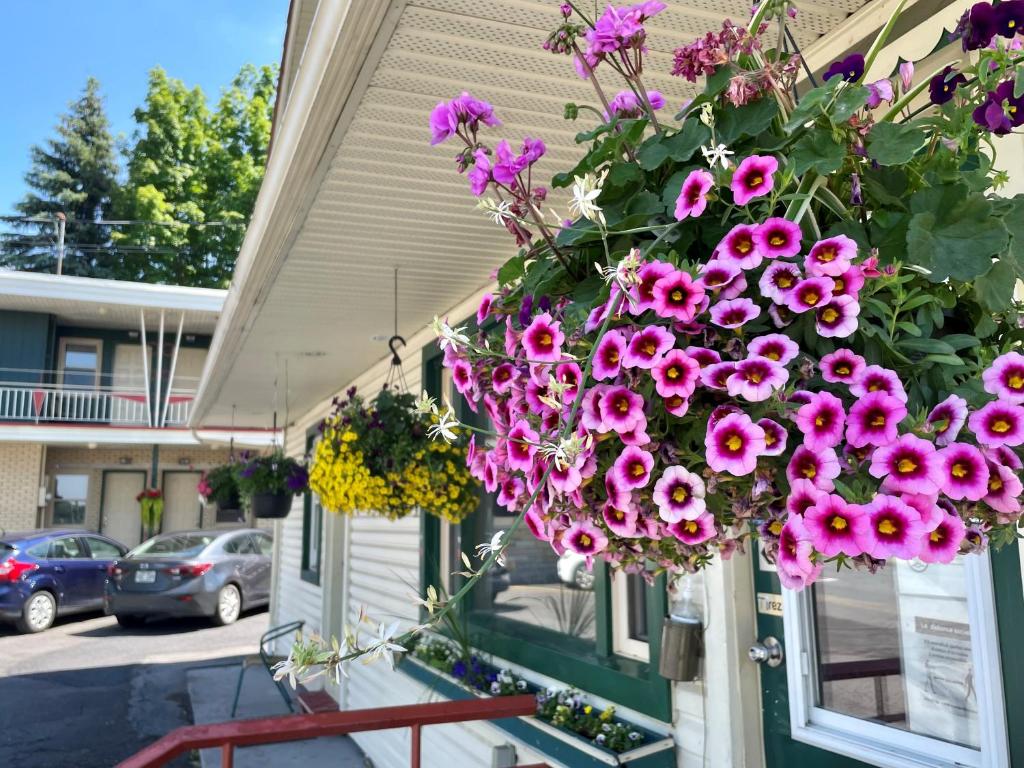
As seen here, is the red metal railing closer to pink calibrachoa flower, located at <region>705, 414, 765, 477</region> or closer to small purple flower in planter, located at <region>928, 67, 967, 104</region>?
pink calibrachoa flower, located at <region>705, 414, 765, 477</region>

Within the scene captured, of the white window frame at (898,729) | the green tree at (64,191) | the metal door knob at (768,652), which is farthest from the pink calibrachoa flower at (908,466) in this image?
the green tree at (64,191)

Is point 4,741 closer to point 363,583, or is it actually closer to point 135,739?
point 135,739

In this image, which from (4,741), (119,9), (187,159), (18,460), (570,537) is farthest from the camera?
(119,9)

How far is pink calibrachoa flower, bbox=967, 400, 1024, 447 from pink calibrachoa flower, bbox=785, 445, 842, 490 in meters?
0.15

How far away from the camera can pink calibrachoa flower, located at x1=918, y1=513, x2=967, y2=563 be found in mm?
813

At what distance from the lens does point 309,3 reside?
5457mm

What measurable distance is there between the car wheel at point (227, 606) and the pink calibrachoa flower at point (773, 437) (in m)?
13.4

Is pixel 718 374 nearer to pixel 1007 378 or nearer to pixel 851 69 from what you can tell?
pixel 1007 378

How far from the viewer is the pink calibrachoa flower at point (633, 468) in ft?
3.16

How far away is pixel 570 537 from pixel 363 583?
6206 millimetres

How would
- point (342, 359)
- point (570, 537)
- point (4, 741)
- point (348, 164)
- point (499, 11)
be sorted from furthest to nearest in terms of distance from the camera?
point (4, 741) → point (342, 359) → point (348, 164) → point (499, 11) → point (570, 537)

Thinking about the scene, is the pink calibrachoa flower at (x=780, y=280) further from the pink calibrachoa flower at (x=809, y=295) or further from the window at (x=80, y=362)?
the window at (x=80, y=362)

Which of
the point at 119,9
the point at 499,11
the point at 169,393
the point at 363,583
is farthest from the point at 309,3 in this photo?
the point at 119,9

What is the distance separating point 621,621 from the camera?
3363 millimetres
